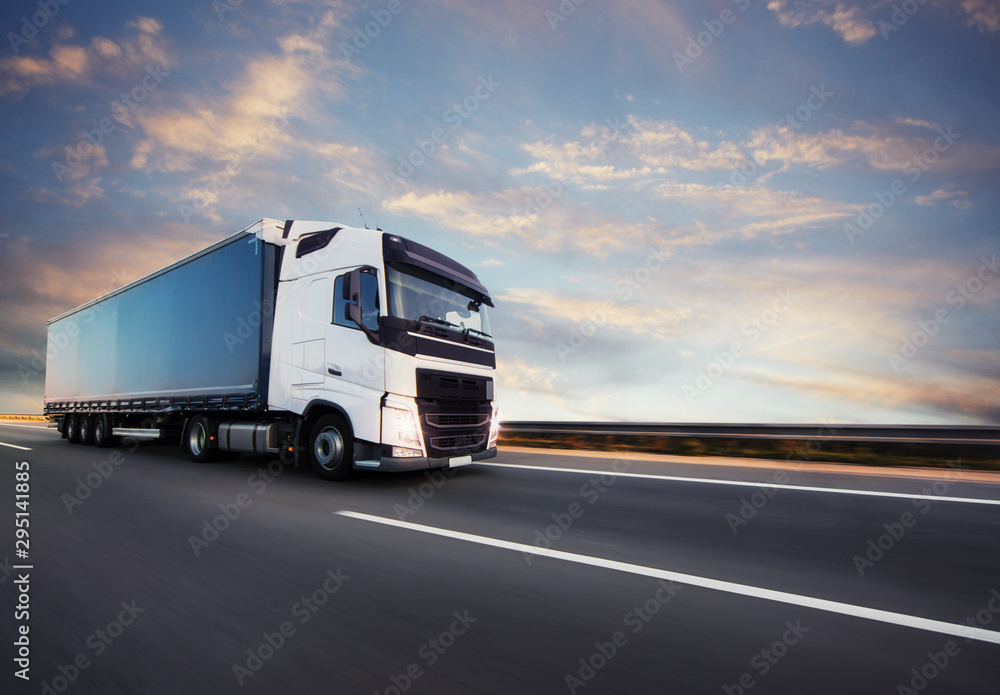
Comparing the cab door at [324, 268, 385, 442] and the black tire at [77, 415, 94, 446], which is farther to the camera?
the black tire at [77, 415, 94, 446]

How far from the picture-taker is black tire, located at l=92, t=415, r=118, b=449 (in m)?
14.0

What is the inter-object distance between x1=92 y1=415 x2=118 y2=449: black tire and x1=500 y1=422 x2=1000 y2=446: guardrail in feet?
36.9

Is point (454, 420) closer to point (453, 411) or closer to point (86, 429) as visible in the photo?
point (453, 411)

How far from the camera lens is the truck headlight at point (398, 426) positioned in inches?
268

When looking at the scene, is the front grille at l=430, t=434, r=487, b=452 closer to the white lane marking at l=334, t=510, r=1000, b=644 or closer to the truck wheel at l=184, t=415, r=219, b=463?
the white lane marking at l=334, t=510, r=1000, b=644

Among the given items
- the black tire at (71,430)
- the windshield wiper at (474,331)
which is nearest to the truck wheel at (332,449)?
the windshield wiper at (474,331)

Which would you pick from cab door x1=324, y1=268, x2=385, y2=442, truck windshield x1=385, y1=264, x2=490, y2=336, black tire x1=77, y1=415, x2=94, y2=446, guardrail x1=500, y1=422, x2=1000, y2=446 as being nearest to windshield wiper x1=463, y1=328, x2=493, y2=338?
truck windshield x1=385, y1=264, x2=490, y2=336

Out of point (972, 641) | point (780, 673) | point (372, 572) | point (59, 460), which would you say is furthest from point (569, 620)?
point (59, 460)

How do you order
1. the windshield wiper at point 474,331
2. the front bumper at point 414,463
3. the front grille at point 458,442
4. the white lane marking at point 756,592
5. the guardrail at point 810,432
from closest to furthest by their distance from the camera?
the white lane marking at point 756,592 < the front bumper at point 414,463 < the front grille at point 458,442 < the windshield wiper at point 474,331 < the guardrail at point 810,432

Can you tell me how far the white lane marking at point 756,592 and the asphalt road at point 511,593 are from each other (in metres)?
0.02

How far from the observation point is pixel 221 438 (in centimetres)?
959

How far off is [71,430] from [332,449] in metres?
13.3

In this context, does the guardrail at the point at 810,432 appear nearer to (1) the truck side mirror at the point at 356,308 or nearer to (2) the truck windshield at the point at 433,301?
(2) the truck windshield at the point at 433,301

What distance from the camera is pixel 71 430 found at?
16.0 metres
